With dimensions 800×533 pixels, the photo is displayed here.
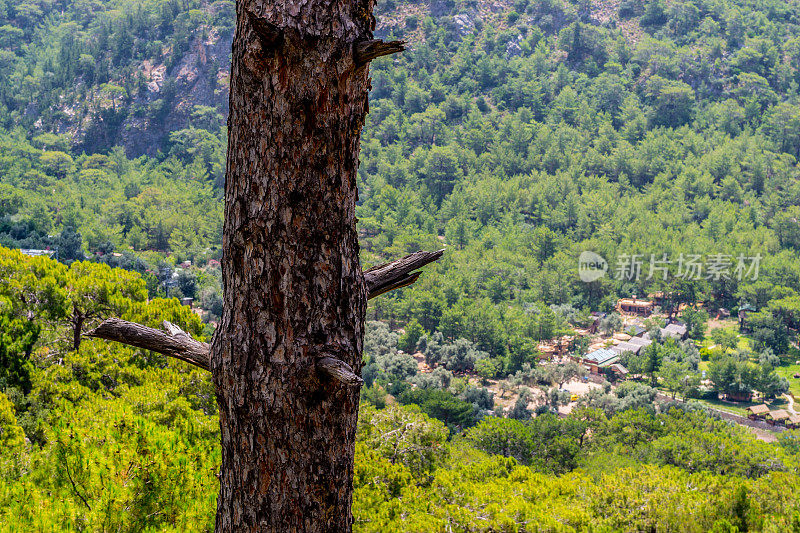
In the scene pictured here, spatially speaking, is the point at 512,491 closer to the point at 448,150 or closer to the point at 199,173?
the point at 448,150

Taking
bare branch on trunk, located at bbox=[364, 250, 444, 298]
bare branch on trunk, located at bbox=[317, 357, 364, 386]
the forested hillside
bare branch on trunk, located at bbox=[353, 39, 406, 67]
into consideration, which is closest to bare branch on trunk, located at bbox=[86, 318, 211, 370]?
bare branch on trunk, located at bbox=[317, 357, 364, 386]

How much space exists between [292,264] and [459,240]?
4621cm

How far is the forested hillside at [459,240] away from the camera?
7.45 m

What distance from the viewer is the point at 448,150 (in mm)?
57531

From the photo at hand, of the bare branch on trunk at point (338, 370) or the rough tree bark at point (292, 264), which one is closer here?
the bare branch on trunk at point (338, 370)

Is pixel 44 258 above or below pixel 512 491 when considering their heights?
above

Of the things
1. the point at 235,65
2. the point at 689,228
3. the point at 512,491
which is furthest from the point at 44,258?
the point at 689,228

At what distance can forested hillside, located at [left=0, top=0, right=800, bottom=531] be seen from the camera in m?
7.45

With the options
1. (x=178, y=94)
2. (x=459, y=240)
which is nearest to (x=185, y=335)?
(x=459, y=240)

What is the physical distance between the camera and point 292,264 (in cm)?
170

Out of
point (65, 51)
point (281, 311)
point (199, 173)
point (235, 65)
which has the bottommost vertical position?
point (199, 173)

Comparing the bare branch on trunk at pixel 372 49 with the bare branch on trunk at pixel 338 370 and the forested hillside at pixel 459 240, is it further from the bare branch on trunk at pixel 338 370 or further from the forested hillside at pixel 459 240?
the forested hillside at pixel 459 240

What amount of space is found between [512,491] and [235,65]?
7.55 metres

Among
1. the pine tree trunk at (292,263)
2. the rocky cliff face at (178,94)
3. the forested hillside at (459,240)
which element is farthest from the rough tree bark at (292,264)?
the rocky cliff face at (178,94)
